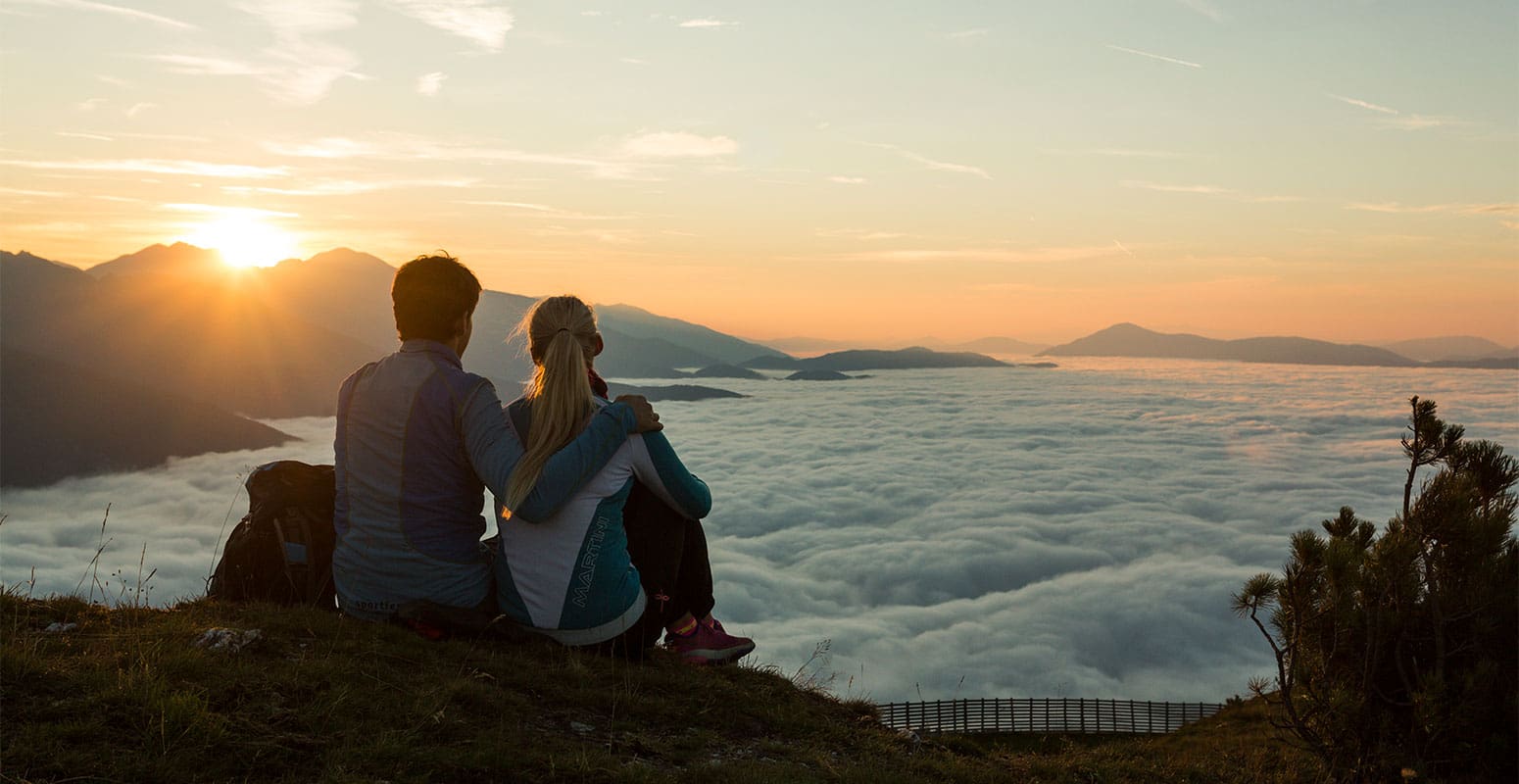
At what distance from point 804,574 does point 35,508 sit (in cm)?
15492

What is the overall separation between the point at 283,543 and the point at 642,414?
2.51 m

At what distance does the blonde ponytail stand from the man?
3.6 inches

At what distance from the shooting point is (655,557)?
18.7 ft

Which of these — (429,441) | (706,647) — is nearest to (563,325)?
(429,441)

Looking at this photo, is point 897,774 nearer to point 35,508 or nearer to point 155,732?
point 155,732

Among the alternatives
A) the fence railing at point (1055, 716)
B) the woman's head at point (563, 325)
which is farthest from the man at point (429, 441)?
the fence railing at point (1055, 716)

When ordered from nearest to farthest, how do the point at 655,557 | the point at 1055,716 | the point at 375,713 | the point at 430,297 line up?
the point at 375,713 → the point at 430,297 → the point at 655,557 → the point at 1055,716

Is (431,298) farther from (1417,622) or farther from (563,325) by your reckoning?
(1417,622)

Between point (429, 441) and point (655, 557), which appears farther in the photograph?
point (655, 557)

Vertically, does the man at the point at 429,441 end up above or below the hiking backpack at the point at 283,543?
above

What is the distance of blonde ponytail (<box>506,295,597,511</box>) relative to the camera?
16.2ft

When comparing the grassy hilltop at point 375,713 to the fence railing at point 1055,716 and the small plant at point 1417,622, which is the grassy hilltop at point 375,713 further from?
the fence railing at point 1055,716

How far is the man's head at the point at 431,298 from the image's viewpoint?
16.6ft

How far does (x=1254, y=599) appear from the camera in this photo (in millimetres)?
7312
